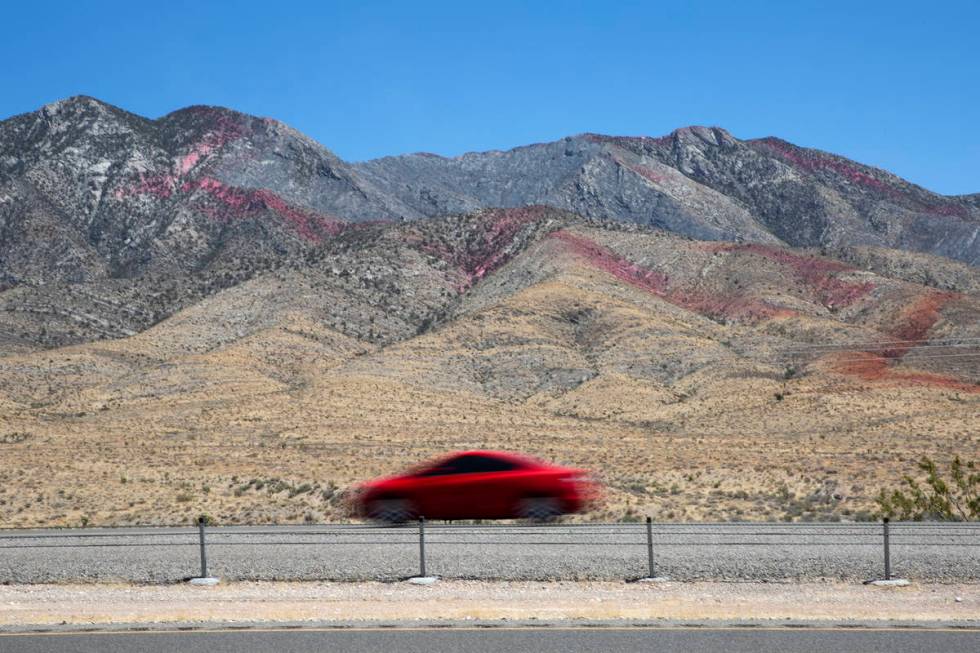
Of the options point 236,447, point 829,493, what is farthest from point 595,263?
point 829,493

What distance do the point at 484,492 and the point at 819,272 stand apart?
89.5 metres

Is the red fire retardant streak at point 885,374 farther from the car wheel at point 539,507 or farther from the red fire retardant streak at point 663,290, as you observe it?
the car wheel at point 539,507

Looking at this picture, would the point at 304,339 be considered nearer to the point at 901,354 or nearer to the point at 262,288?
the point at 262,288

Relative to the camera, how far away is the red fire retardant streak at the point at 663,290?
93.1 m

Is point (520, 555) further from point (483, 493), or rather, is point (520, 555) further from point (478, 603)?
point (483, 493)

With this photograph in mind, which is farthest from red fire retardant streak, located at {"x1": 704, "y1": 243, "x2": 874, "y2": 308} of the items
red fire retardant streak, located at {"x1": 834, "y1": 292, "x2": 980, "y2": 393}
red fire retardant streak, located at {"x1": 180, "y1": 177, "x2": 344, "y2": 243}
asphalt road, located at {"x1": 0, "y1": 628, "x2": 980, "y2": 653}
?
asphalt road, located at {"x1": 0, "y1": 628, "x2": 980, "y2": 653}

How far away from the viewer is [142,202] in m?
158

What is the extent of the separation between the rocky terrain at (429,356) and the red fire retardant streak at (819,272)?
0.35m

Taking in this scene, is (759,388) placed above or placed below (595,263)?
below

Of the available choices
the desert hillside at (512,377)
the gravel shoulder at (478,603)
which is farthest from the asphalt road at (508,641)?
the desert hillside at (512,377)

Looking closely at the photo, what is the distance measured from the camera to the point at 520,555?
17.4 metres

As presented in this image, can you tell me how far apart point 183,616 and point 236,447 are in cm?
3812

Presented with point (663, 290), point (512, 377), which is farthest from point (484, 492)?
point (663, 290)

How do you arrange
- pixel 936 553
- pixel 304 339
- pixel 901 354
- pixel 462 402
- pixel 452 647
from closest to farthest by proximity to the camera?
pixel 452 647 → pixel 936 553 → pixel 462 402 → pixel 901 354 → pixel 304 339
